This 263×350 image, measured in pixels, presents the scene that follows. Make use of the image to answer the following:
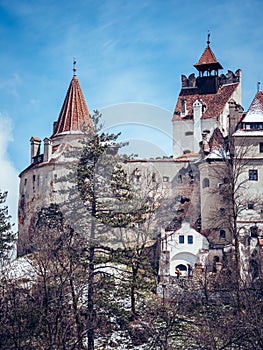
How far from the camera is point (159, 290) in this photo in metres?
52.8

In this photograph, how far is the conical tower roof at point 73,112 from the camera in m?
67.9

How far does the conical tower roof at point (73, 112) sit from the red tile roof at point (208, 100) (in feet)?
24.5

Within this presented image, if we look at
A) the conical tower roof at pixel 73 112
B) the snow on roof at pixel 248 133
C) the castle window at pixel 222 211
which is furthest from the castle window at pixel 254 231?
the conical tower roof at pixel 73 112

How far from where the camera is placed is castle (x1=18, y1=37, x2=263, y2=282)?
Answer: 56625 millimetres

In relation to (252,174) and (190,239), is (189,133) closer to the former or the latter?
(252,174)

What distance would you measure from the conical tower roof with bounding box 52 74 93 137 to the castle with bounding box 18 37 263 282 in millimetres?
81

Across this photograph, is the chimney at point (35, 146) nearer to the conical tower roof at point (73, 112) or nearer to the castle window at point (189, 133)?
the conical tower roof at point (73, 112)

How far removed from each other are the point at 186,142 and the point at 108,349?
26.7m

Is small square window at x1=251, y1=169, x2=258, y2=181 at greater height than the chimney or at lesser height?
lesser

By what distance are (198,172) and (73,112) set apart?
13104mm

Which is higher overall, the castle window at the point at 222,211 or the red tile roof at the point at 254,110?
the red tile roof at the point at 254,110

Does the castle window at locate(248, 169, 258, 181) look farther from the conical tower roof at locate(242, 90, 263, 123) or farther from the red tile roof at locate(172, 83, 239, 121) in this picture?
the red tile roof at locate(172, 83, 239, 121)

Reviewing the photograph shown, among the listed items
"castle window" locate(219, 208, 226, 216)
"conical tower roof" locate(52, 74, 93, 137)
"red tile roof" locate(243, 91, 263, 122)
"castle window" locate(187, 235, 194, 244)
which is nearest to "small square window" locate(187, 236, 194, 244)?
"castle window" locate(187, 235, 194, 244)

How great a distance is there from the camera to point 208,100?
7031 centimetres
